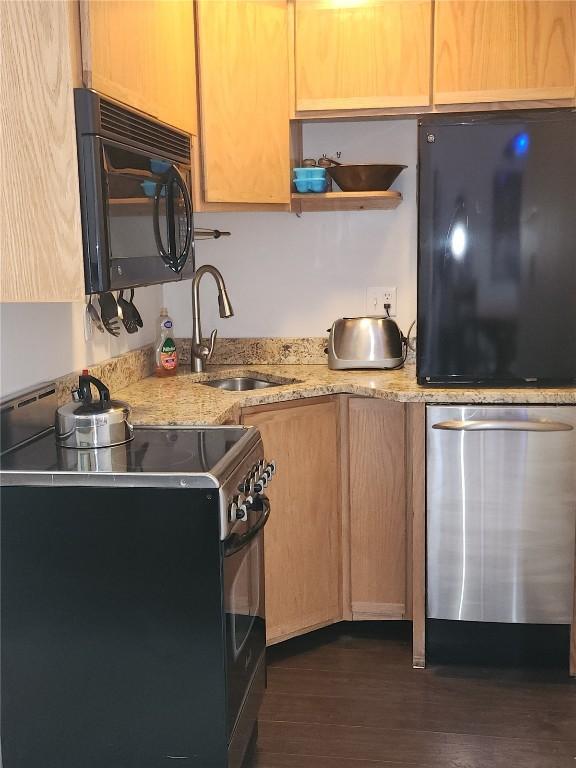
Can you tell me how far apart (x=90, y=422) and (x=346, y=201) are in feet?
4.81

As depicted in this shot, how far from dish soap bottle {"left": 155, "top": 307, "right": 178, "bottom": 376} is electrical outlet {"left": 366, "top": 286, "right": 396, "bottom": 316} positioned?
2.43 ft

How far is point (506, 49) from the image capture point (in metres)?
2.75

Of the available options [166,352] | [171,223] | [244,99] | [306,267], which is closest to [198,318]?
[166,352]

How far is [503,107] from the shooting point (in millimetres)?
2811

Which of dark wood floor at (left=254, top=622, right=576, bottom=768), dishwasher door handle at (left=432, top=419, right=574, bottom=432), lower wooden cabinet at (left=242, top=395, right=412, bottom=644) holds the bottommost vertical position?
dark wood floor at (left=254, top=622, right=576, bottom=768)

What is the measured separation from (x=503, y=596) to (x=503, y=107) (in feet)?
5.03

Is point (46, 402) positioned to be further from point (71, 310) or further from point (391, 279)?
point (391, 279)

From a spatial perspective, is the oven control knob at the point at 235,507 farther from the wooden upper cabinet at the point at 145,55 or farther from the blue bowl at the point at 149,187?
the wooden upper cabinet at the point at 145,55

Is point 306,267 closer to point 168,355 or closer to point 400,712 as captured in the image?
point 168,355

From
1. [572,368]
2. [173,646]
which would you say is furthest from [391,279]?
[173,646]

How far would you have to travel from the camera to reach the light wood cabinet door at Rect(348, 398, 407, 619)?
111 inches

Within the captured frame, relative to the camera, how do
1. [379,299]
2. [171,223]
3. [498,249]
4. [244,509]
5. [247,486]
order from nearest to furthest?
[244,509], [247,486], [171,223], [498,249], [379,299]

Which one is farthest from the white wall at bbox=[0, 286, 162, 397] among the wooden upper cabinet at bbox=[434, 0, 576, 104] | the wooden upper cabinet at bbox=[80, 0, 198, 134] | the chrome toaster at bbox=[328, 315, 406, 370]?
the wooden upper cabinet at bbox=[434, 0, 576, 104]

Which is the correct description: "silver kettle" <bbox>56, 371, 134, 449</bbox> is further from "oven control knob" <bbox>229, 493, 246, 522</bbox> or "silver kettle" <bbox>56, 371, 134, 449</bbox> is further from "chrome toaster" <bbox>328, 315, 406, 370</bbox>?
"chrome toaster" <bbox>328, 315, 406, 370</bbox>
